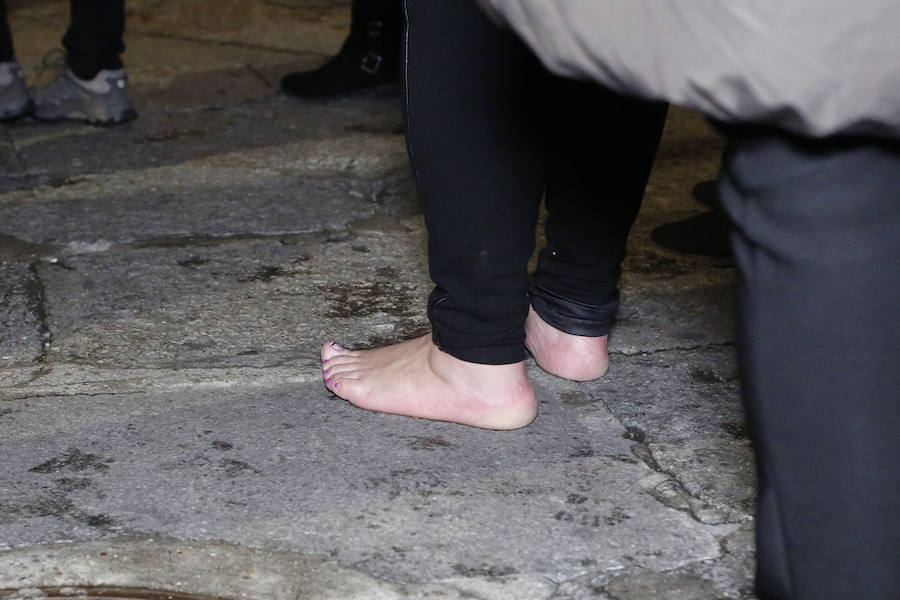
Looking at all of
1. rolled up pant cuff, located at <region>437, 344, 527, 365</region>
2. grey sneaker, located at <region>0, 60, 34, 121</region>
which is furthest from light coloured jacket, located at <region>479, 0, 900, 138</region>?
grey sneaker, located at <region>0, 60, 34, 121</region>

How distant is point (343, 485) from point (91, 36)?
6.51 ft

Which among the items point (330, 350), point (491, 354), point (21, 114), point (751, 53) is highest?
point (751, 53)

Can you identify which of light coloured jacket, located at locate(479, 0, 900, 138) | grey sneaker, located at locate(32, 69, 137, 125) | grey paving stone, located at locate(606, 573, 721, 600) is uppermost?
light coloured jacket, located at locate(479, 0, 900, 138)

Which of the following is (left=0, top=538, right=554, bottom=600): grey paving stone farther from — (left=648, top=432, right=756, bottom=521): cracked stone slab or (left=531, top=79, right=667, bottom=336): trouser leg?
(left=531, top=79, right=667, bottom=336): trouser leg

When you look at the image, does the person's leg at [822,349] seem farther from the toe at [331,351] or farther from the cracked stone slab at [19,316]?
the cracked stone slab at [19,316]

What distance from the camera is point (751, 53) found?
75 centimetres

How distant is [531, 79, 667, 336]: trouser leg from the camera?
4.74 ft

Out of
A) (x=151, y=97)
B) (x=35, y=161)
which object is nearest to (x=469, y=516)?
(x=35, y=161)

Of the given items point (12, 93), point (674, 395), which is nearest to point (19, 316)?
point (674, 395)

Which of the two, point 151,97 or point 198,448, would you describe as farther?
point 151,97

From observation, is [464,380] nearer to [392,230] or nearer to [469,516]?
[469,516]

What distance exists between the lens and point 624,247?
1.62 m

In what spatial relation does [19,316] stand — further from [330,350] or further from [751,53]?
[751,53]

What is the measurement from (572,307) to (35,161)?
5.45 feet
